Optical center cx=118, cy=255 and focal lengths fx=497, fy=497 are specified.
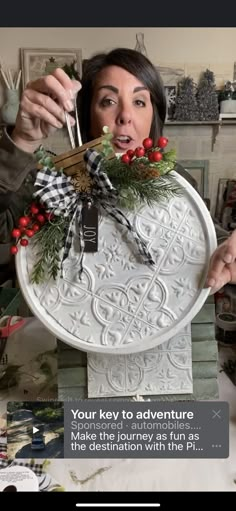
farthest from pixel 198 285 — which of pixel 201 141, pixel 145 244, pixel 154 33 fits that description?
pixel 154 33

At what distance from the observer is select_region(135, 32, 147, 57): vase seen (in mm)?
604

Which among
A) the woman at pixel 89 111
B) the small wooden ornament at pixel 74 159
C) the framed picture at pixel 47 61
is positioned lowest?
the small wooden ornament at pixel 74 159

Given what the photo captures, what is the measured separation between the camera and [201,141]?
0.64 m

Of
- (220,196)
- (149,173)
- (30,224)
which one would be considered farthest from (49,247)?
(220,196)

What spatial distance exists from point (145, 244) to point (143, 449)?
9.8 inches

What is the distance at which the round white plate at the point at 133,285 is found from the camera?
22.3 inches

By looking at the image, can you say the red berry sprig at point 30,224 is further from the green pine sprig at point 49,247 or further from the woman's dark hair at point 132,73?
the woman's dark hair at point 132,73

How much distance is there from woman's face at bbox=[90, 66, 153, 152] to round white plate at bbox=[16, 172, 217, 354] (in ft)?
0.38

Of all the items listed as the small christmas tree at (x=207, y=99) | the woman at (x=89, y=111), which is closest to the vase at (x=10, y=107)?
the woman at (x=89, y=111)

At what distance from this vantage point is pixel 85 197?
0.57 meters

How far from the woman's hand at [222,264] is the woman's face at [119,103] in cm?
19

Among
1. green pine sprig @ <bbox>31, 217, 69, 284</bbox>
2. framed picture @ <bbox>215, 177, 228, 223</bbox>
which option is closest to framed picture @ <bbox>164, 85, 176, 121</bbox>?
framed picture @ <bbox>215, 177, 228, 223</bbox>

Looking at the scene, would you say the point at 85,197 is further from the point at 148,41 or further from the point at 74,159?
the point at 148,41
